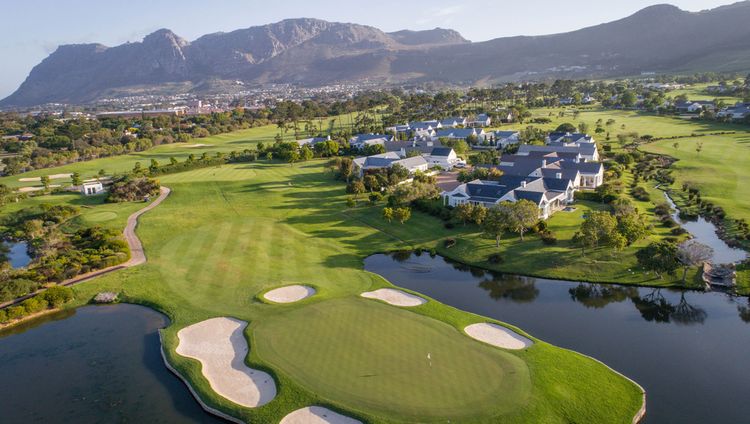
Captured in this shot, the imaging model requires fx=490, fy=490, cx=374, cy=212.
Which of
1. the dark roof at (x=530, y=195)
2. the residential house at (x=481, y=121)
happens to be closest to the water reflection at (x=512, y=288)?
the dark roof at (x=530, y=195)

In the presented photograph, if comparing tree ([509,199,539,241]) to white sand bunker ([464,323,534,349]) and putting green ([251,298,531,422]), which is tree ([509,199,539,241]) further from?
putting green ([251,298,531,422])

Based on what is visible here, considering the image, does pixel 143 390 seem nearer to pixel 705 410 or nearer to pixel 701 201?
pixel 705 410

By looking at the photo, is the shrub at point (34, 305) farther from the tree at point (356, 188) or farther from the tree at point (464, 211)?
the tree at point (356, 188)

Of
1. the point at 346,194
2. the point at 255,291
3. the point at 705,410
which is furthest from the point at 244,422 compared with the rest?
the point at 346,194

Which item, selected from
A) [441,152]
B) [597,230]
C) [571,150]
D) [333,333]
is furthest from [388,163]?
[333,333]

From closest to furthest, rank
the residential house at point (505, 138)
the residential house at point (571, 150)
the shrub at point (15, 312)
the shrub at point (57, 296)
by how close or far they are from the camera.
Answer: the shrub at point (15, 312)
the shrub at point (57, 296)
the residential house at point (571, 150)
the residential house at point (505, 138)
